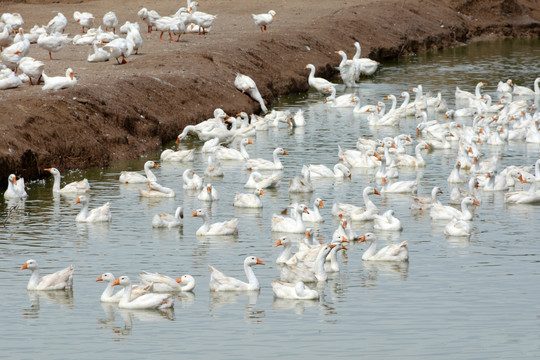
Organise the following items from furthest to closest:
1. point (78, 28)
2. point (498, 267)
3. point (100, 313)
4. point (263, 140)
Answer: point (78, 28), point (263, 140), point (498, 267), point (100, 313)

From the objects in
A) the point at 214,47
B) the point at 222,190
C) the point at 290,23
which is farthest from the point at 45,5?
the point at 222,190

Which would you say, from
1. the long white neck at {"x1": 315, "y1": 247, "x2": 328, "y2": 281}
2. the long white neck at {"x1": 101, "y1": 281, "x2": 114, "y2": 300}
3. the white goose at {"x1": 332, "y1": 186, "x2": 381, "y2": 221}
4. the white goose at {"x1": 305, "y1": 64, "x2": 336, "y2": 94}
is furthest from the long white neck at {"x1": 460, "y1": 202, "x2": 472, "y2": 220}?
the white goose at {"x1": 305, "y1": 64, "x2": 336, "y2": 94}

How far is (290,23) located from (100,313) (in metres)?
31.4

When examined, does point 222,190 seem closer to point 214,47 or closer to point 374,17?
point 214,47

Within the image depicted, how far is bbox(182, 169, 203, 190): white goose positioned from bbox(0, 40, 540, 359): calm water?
370 mm

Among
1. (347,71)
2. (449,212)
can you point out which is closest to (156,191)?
(449,212)

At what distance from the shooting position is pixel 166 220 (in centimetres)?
1928

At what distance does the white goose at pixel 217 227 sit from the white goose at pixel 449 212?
154 inches

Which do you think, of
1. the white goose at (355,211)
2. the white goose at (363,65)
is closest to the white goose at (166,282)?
the white goose at (355,211)

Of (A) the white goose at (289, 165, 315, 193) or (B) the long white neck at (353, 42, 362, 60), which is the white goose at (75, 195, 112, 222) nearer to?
(A) the white goose at (289, 165, 315, 193)

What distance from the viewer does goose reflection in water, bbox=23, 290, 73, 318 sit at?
48.7ft

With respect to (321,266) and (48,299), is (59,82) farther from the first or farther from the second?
(321,266)

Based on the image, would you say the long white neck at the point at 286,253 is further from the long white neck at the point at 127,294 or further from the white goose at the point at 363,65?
the white goose at the point at 363,65

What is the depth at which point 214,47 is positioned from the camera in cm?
3591
